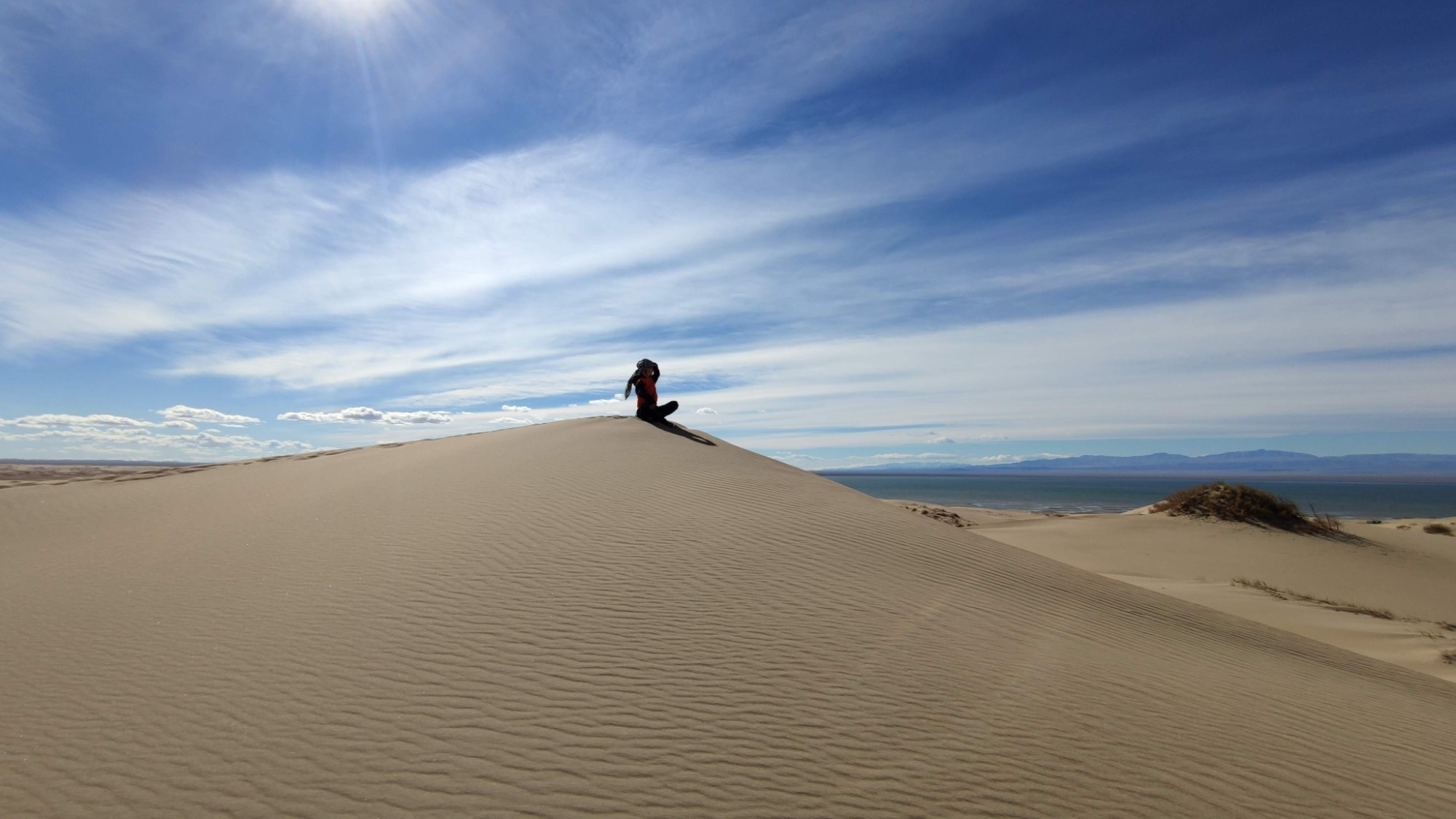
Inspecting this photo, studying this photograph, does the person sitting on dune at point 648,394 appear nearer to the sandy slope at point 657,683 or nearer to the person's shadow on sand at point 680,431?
the person's shadow on sand at point 680,431

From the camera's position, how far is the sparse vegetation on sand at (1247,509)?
16.4 m

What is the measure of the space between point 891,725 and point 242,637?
457cm

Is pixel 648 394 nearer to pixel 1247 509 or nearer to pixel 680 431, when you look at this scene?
pixel 680 431

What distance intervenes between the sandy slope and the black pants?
7.24 metres

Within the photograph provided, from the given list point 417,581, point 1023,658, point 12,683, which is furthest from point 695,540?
point 12,683

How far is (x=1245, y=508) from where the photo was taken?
55.5 ft

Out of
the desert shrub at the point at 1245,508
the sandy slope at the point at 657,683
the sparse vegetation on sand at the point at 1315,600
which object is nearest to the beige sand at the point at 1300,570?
the sparse vegetation on sand at the point at 1315,600

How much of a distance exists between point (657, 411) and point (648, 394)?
0.53 metres

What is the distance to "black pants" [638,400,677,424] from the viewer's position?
1582 centimetres

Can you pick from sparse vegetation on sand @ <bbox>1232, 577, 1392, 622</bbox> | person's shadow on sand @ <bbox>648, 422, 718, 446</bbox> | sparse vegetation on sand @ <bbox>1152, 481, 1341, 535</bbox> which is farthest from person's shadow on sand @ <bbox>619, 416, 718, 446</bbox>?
sparse vegetation on sand @ <bbox>1152, 481, 1341, 535</bbox>

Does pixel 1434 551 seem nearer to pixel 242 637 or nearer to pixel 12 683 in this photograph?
pixel 242 637

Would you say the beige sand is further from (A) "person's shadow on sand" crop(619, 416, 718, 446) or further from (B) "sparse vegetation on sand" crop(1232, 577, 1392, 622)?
(A) "person's shadow on sand" crop(619, 416, 718, 446)

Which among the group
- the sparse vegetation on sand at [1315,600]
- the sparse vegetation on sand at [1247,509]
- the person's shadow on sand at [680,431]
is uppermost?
the person's shadow on sand at [680,431]

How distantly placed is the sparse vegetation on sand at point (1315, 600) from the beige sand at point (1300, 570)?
3.4 inches
